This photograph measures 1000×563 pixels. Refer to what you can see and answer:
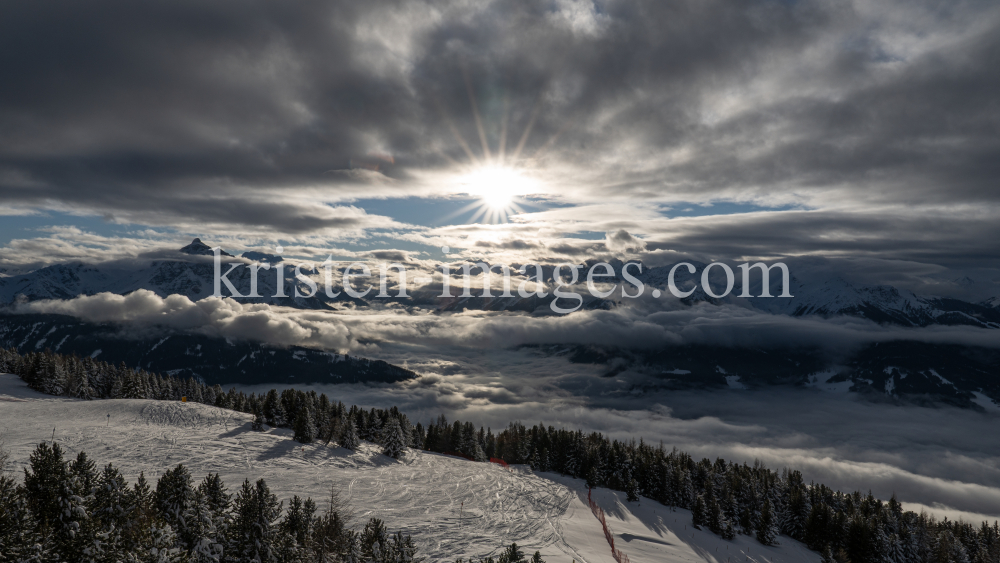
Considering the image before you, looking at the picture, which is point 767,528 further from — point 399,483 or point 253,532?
point 253,532

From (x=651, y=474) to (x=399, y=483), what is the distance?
222 ft

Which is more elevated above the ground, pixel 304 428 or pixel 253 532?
pixel 253 532

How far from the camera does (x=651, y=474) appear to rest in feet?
348

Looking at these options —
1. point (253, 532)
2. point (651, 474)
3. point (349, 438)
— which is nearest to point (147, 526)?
point (253, 532)

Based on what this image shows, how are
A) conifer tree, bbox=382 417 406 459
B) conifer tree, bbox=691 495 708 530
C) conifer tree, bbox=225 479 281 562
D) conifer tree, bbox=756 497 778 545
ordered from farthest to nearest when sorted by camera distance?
1. conifer tree, bbox=382 417 406 459
2. conifer tree, bbox=756 497 778 545
3. conifer tree, bbox=691 495 708 530
4. conifer tree, bbox=225 479 281 562

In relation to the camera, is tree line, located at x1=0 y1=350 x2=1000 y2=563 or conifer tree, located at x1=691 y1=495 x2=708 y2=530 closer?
tree line, located at x1=0 y1=350 x2=1000 y2=563

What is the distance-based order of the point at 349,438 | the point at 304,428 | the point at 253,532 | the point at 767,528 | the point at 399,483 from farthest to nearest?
the point at 349,438 < the point at 767,528 < the point at 304,428 < the point at 399,483 < the point at 253,532

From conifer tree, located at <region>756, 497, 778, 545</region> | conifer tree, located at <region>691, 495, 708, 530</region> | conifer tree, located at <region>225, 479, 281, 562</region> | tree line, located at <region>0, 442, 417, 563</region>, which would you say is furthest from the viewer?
conifer tree, located at <region>756, 497, 778, 545</region>

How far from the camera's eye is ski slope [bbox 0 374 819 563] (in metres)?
47.4

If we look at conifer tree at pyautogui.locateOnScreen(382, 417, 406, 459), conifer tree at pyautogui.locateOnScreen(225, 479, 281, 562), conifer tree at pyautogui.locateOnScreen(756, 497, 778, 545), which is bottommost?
conifer tree at pyautogui.locateOnScreen(756, 497, 778, 545)

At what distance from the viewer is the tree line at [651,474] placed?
269 ft

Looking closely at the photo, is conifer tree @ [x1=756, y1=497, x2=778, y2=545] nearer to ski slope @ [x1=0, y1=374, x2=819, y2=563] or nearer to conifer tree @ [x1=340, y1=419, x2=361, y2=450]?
ski slope @ [x1=0, y1=374, x2=819, y2=563]

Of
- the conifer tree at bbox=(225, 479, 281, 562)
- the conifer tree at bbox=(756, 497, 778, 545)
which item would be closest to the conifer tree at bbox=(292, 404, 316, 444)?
the conifer tree at bbox=(225, 479, 281, 562)

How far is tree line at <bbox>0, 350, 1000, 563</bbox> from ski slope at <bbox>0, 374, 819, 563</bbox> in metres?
4.99
